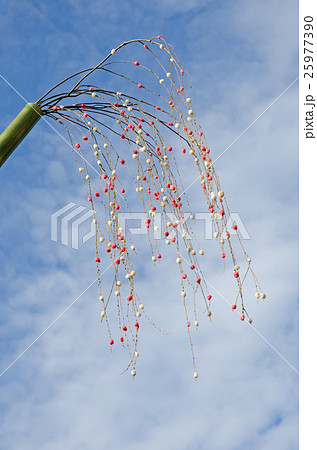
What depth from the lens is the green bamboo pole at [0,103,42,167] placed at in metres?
1.67

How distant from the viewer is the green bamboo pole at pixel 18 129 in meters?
1.67

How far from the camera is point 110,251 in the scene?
1.69 metres

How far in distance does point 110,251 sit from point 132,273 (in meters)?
0.11

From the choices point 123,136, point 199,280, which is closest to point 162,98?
point 123,136

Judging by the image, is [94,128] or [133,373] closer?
[133,373]

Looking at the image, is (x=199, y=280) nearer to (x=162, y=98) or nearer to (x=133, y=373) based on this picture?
(x=133, y=373)

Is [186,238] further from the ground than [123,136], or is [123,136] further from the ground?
[123,136]

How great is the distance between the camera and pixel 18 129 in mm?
1709

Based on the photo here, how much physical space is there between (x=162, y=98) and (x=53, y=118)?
361mm
